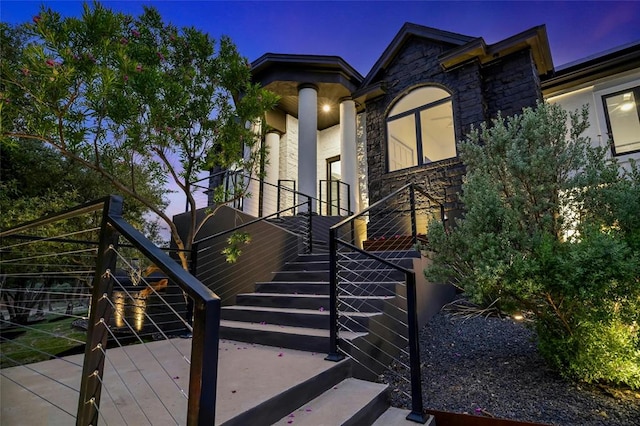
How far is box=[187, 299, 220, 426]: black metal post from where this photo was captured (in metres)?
0.89

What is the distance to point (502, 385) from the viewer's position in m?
2.65

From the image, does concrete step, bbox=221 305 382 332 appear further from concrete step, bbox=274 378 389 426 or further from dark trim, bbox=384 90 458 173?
dark trim, bbox=384 90 458 173

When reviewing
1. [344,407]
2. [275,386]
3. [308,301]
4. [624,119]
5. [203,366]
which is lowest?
[344,407]

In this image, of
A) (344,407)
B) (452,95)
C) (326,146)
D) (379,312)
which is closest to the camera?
(344,407)

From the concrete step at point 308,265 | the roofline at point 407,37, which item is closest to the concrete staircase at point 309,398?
the concrete step at point 308,265

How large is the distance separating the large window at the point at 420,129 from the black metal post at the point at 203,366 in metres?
6.87

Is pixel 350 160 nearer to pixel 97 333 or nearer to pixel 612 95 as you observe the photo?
pixel 612 95

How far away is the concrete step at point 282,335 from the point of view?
2.92 meters

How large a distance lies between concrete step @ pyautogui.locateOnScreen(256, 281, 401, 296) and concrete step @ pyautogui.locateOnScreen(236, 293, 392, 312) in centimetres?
15

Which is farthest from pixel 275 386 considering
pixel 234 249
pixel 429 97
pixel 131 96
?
pixel 429 97

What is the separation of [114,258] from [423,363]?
9.54ft

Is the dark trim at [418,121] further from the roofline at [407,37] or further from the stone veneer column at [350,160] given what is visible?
the roofline at [407,37]

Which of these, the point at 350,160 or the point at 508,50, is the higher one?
the point at 508,50

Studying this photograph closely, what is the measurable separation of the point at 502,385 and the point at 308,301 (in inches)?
78.6
